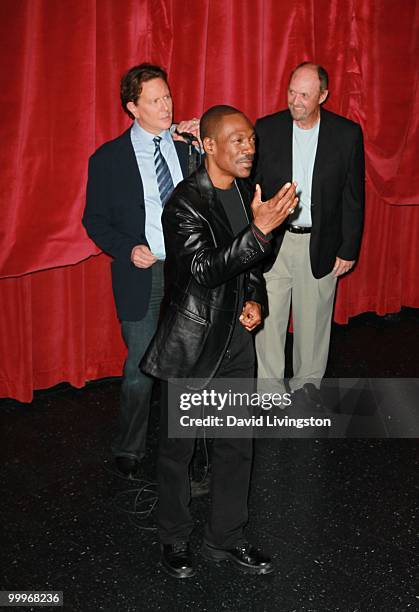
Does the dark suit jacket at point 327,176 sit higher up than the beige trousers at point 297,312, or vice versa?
the dark suit jacket at point 327,176

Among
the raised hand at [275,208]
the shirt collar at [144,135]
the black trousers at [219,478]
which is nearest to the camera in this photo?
the raised hand at [275,208]

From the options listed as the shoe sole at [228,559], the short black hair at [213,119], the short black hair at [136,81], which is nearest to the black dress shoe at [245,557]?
Answer: the shoe sole at [228,559]

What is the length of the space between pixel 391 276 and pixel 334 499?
7.76ft

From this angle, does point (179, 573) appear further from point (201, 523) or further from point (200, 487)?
point (200, 487)

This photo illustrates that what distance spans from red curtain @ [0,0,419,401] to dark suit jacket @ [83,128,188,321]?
0.49 m

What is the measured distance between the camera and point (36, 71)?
3.28 meters

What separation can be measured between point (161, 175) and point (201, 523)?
1263 mm

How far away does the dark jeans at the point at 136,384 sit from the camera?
118 inches

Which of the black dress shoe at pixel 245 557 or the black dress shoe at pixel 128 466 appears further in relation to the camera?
the black dress shoe at pixel 128 466

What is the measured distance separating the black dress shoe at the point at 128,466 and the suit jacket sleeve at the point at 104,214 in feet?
2.62

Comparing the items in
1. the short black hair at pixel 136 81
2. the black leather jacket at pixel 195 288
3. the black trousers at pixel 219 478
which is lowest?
the black trousers at pixel 219 478

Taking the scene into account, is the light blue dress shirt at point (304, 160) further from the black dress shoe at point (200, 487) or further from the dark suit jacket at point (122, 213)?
the black dress shoe at point (200, 487)

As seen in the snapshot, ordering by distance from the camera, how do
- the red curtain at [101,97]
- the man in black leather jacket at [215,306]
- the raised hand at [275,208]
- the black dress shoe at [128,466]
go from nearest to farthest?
the raised hand at [275,208], the man in black leather jacket at [215,306], the black dress shoe at [128,466], the red curtain at [101,97]

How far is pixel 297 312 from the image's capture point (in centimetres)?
371
